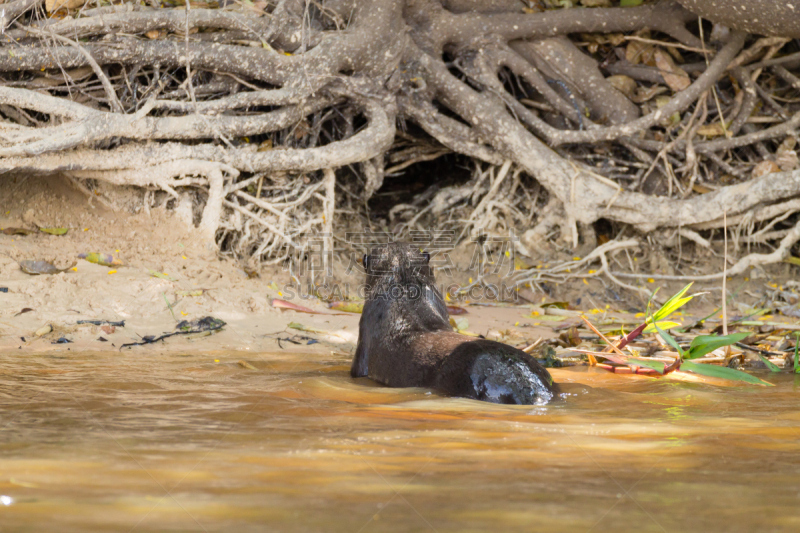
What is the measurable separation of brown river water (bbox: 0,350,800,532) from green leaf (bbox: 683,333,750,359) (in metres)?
0.36

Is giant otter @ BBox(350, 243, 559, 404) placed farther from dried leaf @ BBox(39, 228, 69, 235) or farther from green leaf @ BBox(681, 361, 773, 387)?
dried leaf @ BBox(39, 228, 69, 235)

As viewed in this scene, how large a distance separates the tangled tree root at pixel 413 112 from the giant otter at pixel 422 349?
1.90 m

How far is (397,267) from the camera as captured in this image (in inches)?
171

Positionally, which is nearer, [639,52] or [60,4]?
[60,4]

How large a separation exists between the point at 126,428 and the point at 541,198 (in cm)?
576

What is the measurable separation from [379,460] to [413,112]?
5.02 meters

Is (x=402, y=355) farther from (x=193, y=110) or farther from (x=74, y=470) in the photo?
(x=193, y=110)

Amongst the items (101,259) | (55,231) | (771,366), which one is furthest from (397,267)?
(55,231)

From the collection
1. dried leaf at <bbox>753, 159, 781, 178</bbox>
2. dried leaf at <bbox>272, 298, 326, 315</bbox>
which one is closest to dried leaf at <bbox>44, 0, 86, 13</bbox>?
dried leaf at <bbox>272, 298, 326, 315</bbox>

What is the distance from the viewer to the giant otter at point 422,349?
3.02 m

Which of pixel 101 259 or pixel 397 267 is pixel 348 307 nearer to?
pixel 397 267

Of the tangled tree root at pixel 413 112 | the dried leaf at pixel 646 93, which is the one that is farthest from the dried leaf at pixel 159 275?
the dried leaf at pixel 646 93

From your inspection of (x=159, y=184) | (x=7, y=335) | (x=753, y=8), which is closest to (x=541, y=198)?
(x=753, y=8)

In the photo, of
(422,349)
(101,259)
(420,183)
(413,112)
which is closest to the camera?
(422,349)
